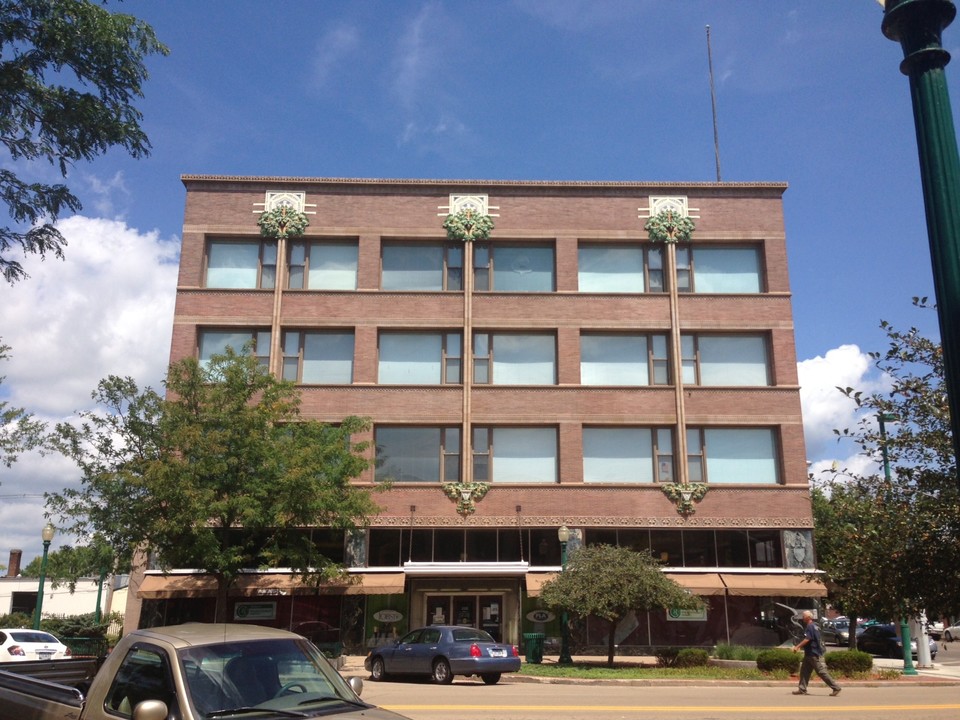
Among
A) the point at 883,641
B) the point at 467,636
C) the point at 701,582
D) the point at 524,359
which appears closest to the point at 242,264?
the point at 524,359

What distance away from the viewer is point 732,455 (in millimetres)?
33781

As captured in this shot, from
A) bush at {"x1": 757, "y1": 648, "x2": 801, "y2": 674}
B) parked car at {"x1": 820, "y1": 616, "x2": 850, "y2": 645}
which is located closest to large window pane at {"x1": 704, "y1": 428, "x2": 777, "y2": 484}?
bush at {"x1": 757, "y1": 648, "x2": 801, "y2": 674}

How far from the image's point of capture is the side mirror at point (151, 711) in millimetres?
5465

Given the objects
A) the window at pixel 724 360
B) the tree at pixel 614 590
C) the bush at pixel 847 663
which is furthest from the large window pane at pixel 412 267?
the bush at pixel 847 663

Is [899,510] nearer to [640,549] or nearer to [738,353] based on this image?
[640,549]

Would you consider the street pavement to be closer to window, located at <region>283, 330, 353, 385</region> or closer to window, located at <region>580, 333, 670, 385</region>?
window, located at <region>580, 333, 670, 385</region>

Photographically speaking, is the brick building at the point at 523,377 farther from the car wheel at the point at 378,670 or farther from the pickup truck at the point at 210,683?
the pickup truck at the point at 210,683

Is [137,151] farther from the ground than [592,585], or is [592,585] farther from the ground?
[137,151]

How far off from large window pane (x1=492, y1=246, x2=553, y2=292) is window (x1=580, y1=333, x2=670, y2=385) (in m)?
2.93

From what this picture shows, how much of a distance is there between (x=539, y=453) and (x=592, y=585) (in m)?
9.16

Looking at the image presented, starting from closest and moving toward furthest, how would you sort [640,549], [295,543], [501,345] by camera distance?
[295,543], [640,549], [501,345]

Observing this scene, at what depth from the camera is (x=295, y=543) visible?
27.6 metres

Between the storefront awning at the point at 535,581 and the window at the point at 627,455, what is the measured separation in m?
4.02

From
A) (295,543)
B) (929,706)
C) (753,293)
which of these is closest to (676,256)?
(753,293)
